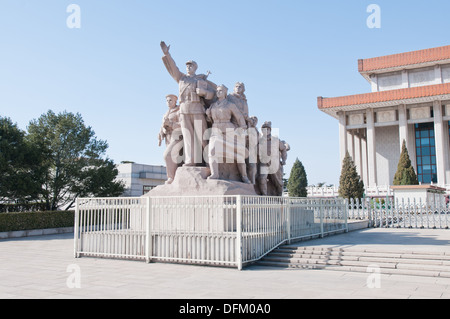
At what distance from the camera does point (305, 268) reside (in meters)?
6.57

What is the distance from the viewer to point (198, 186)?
831cm

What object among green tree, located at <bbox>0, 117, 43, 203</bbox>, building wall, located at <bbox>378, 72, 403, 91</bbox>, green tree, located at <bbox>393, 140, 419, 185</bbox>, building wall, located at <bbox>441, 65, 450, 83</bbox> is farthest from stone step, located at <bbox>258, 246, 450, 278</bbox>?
building wall, located at <bbox>378, 72, 403, 91</bbox>

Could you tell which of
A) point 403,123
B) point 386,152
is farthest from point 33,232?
point 386,152

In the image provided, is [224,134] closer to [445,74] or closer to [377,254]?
[377,254]

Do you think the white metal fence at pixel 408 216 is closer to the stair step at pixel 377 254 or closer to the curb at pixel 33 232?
the stair step at pixel 377 254

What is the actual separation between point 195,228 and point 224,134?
7.73 feet

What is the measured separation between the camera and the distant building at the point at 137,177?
84.1ft

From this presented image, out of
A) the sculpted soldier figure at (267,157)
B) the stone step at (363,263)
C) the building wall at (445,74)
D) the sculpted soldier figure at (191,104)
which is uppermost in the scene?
the building wall at (445,74)

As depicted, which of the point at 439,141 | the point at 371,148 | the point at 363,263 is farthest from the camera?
the point at 371,148

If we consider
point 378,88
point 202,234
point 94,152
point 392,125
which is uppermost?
point 378,88

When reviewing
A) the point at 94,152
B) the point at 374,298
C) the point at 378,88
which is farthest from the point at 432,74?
the point at 374,298

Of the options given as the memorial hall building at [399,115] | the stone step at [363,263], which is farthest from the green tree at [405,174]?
the stone step at [363,263]

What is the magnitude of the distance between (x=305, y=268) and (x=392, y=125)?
105 ft

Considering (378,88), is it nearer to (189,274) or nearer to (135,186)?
(135,186)
